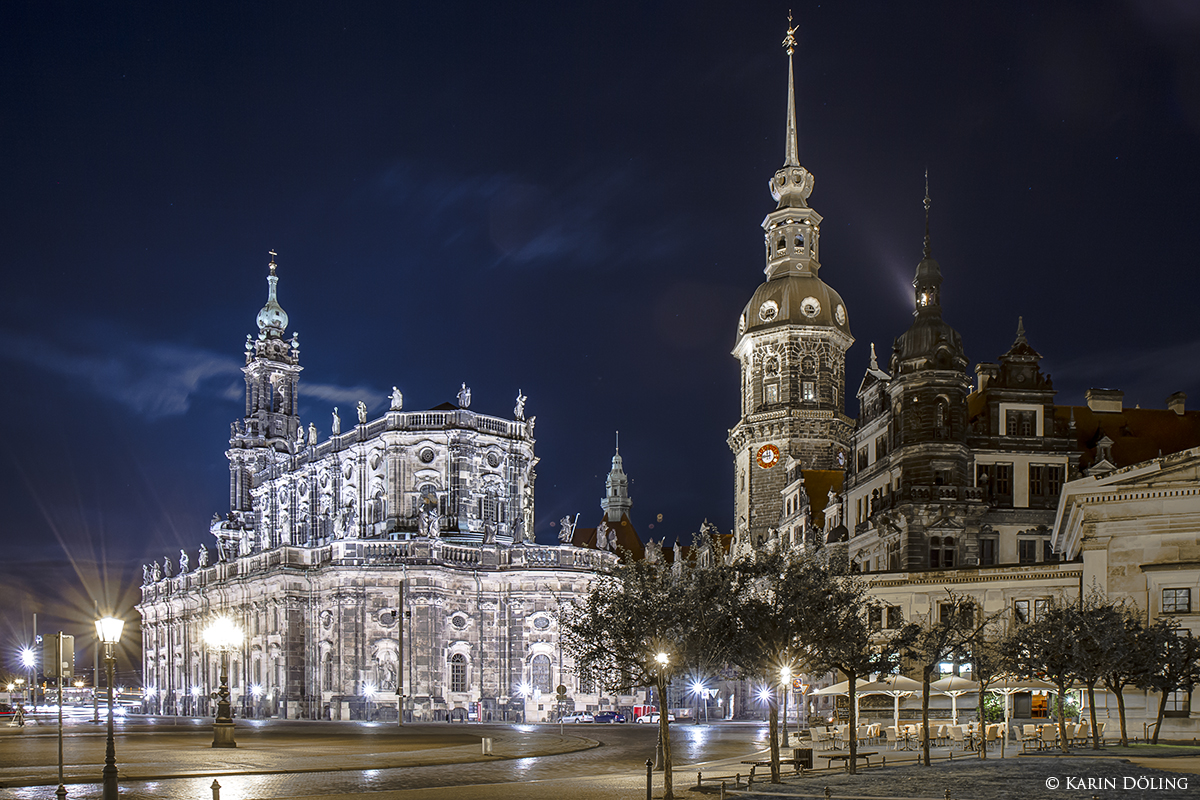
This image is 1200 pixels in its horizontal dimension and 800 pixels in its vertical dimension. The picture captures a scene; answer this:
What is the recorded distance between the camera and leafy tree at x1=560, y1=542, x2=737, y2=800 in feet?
111

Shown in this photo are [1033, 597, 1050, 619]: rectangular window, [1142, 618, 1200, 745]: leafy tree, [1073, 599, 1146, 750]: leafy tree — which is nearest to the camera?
[1073, 599, 1146, 750]: leafy tree

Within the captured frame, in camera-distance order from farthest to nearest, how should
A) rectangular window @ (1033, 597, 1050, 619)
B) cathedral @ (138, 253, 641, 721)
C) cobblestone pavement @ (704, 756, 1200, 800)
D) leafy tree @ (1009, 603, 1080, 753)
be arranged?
cathedral @ (138, 253, 641, 721), rectangular window @ (1033, 597, 1050, 619), leafy tree @ (1009, 603, 1080, 753), cobblestone pavement @ (704, 756, 1200, 800)

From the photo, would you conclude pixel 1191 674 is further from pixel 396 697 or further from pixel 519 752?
pixel 396 697

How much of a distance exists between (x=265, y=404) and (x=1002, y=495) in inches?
3294

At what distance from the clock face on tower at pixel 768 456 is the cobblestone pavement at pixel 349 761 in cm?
3775

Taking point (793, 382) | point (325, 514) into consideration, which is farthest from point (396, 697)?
point (793, 382)

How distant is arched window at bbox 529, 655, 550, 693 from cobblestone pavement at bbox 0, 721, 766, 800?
2653cm

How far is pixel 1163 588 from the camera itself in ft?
163

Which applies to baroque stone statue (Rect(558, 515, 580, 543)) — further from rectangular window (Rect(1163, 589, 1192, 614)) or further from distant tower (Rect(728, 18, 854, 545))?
rectangular window (Rect(1163, 589, 1192, 614))

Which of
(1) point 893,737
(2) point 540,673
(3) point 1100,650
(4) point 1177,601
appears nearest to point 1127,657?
(3) point 1100,650

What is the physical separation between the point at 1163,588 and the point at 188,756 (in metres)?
37.3

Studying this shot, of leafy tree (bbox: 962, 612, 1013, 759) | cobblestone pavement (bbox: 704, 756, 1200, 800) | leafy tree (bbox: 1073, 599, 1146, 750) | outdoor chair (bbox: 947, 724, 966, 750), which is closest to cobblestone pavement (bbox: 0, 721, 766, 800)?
cobblestone pavement (bbox: 704, 756, 1200, 800)

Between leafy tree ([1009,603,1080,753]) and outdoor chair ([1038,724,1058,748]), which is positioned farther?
outdoor chair ([1038,724,1058,748])

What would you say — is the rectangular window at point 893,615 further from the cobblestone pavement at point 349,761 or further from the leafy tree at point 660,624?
the leafy tree at point 660,624
